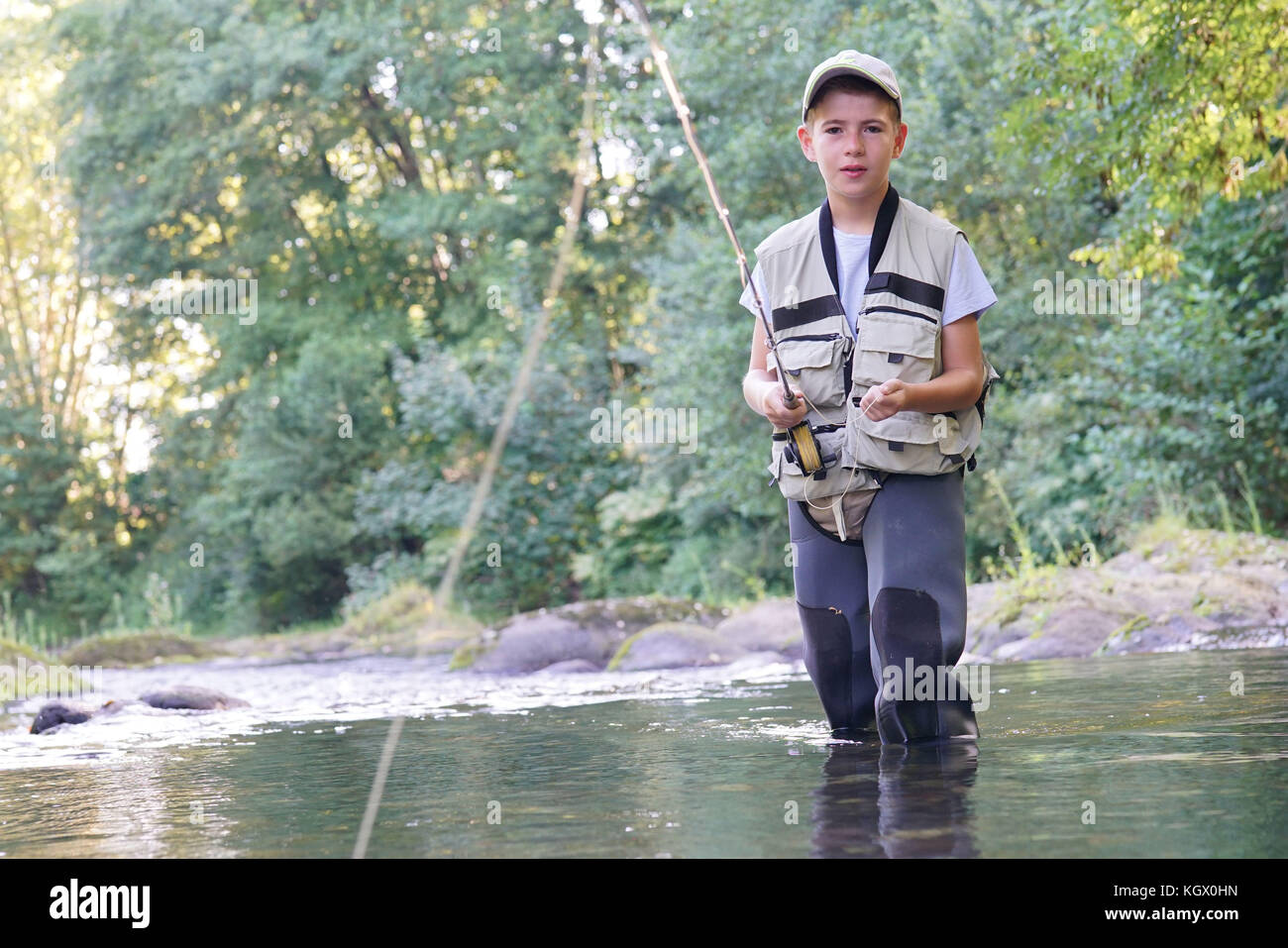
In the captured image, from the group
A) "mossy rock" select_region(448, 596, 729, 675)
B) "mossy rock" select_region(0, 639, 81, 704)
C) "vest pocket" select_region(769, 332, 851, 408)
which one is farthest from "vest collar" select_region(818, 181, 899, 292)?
"mossy rock" select_region(448, 596, 729, 675)

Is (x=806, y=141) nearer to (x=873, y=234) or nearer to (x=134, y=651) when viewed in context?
(x=873, y=234)

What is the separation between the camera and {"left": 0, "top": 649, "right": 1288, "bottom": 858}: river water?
9.71 ft

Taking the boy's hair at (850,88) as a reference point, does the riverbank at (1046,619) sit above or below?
below

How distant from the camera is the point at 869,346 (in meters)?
4.26

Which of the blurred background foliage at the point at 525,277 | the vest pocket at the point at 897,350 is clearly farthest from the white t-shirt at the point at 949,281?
the blurred background foliage at the point at 525,277

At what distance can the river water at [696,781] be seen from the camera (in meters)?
2.96

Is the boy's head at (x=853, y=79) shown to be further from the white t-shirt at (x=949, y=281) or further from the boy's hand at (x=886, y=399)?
the boy's hand at (x=886, y=399)

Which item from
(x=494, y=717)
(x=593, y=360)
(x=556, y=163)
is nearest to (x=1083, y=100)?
(x=494, y=717)

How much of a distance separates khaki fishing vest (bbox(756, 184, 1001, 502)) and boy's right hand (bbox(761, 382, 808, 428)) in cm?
10

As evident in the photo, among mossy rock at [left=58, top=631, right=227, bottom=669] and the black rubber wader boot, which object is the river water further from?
mossy rock at [left=58, top=631, right=227, bottom=669]

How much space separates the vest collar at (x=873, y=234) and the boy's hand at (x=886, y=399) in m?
0.46

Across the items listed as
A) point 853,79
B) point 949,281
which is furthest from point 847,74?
point 949,281

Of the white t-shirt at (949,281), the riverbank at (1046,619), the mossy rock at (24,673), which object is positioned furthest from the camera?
the mossy rock at (24,673)
